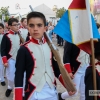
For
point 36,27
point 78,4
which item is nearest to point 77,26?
point 78,4

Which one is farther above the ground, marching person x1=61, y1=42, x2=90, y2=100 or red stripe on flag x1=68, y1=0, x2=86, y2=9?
red stripe on flag x1=68, y1=0, x2=86, y2=9

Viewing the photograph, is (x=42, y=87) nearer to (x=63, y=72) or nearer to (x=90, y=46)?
(x=63, y=72)

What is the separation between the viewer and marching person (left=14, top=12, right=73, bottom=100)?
2.59 meters

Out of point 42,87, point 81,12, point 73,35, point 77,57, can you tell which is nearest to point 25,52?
point 42,87

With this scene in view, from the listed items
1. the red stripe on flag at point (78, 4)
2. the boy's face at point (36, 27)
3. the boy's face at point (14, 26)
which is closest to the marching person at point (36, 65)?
the boy's face at point (36, 27)

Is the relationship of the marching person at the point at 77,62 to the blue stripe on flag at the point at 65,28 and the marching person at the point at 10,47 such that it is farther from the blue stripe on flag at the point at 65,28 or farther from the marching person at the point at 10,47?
the marching person at the point at 10,47

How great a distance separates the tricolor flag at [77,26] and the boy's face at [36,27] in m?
0.27

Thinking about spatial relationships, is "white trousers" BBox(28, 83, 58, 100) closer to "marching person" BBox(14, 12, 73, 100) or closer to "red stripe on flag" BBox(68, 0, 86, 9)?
"marching person" BBox(14, 12, 73, 100)

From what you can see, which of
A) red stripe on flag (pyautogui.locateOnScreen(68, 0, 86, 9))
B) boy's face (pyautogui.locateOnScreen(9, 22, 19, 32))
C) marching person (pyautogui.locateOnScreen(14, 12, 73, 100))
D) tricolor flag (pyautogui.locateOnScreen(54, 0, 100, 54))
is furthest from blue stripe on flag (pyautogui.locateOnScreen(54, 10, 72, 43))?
boy's face (pyautogui.locateOnScreen(9, 22, 19, 32))

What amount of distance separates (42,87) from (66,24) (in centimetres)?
80

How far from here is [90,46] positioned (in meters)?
2.65

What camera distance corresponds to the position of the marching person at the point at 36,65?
2592 mm

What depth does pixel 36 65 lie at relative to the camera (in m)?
2.64

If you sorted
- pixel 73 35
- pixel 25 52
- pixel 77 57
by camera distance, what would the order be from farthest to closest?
pixel 77 57 → pixel 73 35 → pixel 25 52
